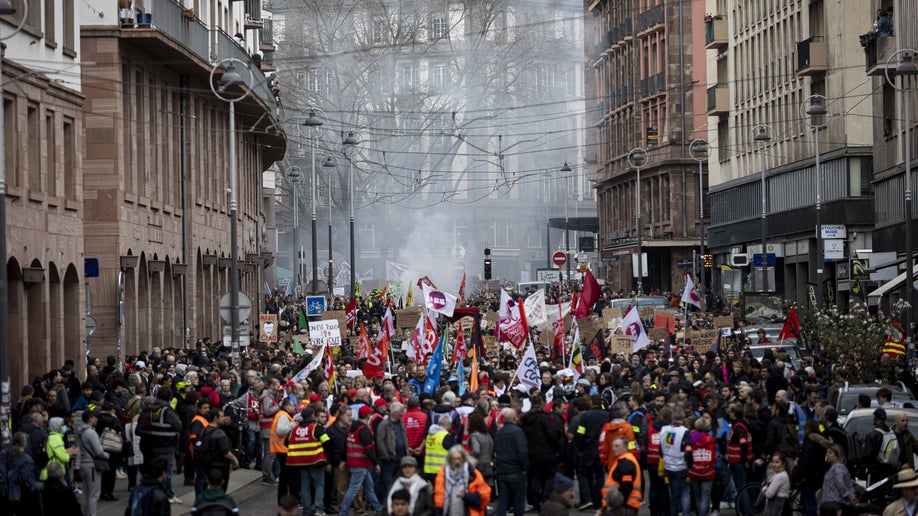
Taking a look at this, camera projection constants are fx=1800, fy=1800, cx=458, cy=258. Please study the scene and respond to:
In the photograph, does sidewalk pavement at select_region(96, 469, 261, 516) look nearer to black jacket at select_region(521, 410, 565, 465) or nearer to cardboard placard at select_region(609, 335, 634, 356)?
black jacket at select_region(521, 410, 565, 465)

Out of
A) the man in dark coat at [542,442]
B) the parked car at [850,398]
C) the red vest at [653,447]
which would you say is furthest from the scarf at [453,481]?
the parked car at [850,398]

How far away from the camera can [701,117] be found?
83.8m

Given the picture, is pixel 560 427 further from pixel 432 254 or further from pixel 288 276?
pixel 432 254

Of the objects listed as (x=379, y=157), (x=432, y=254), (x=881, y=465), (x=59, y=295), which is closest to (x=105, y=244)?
(x=59, y=295)

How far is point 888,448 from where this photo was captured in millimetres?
18781

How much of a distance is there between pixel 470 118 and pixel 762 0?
3660 centimetres

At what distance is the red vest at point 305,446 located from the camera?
66.4ft

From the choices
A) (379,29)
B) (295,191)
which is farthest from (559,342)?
(379,29)

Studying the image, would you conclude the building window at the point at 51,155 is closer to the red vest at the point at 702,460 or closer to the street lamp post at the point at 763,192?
the red vest at the point at 702,460

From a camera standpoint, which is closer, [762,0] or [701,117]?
[762,0]

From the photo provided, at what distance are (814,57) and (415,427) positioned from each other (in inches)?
1659

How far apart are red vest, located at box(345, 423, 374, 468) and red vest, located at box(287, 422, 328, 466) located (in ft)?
1.21

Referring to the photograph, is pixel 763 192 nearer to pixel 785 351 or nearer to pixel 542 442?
pixel 785 351

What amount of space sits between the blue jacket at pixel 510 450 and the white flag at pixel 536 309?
17.3m
